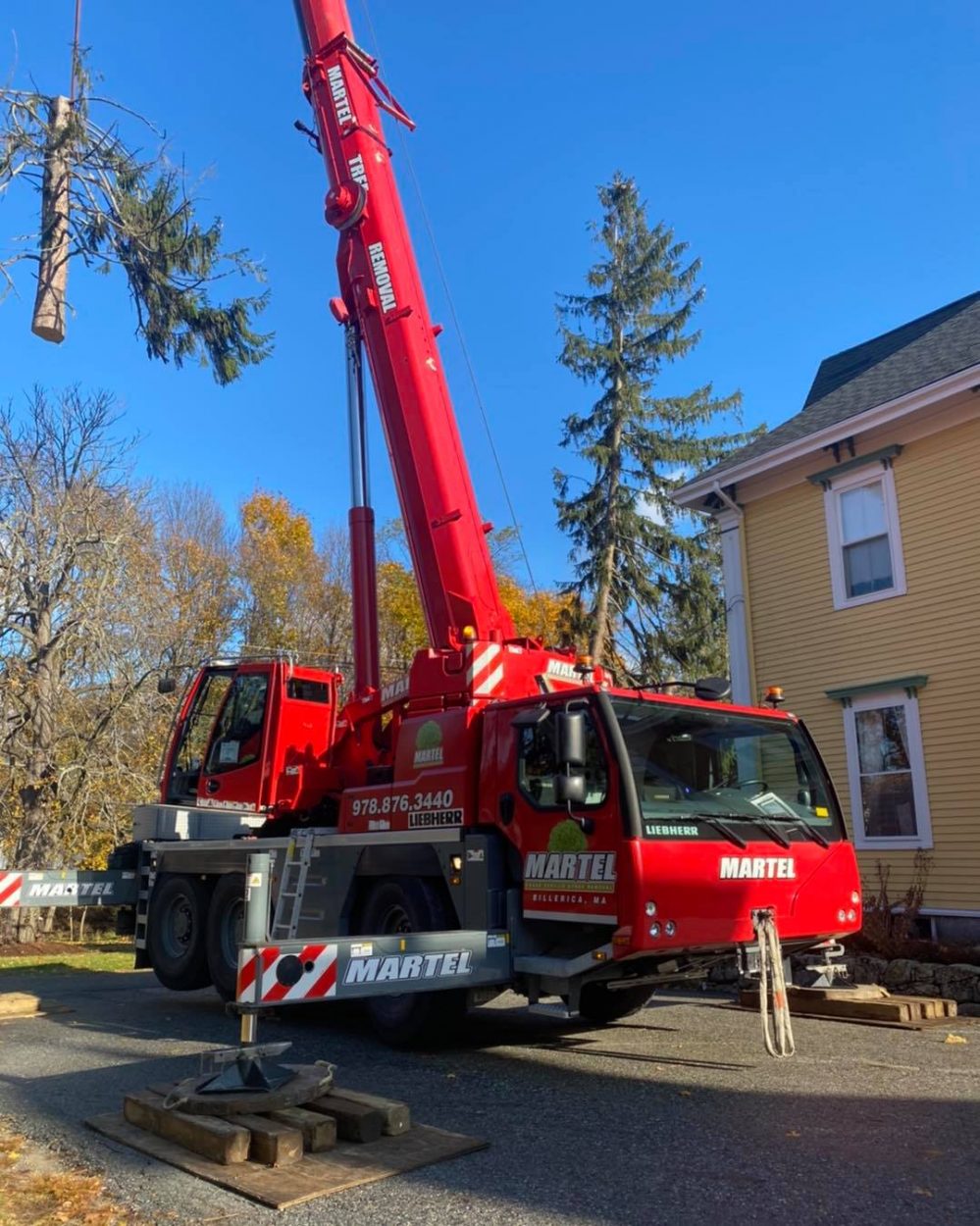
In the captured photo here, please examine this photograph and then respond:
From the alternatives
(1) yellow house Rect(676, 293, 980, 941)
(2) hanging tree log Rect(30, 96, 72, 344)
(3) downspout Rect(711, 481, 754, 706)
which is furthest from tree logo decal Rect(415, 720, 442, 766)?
(3) downspout Rect(711, 481, 754, 706)

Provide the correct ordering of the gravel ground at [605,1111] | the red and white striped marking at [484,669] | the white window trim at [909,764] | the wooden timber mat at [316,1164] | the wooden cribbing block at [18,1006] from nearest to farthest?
the gravel ground at [605,1111]
the wooden timber mat at [316,1164]
the red and white striped marking at [484,669]
the wooden cribbing block at [18,1006]
the white window trim at [909,764]

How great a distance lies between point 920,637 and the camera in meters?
12.0

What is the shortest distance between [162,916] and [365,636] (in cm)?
350

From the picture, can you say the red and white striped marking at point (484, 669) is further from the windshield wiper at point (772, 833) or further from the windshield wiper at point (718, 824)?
the windshield wiper at point (772, 833)

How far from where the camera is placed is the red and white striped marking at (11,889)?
9.73 m

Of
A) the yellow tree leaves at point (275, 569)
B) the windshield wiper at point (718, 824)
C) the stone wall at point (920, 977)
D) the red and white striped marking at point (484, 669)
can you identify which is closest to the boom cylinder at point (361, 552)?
the red and white striped marking at point (484, 669)

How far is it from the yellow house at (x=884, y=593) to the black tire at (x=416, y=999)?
6.42 metres

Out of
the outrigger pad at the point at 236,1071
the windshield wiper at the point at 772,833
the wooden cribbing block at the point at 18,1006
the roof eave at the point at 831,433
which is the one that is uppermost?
the roof eave at the point at 831,433

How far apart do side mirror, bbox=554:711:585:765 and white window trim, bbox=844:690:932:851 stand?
6958mm

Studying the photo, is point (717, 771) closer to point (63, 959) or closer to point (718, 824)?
point (718, 824)

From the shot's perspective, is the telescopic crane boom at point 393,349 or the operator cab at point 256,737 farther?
the operator cab at point 256,737

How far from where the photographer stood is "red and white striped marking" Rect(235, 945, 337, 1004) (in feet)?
16.3

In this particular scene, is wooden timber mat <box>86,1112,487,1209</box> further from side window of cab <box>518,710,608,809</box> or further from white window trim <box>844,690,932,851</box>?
white window trim <box>844,690,932,851</box>

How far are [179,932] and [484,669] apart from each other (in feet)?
15.3
